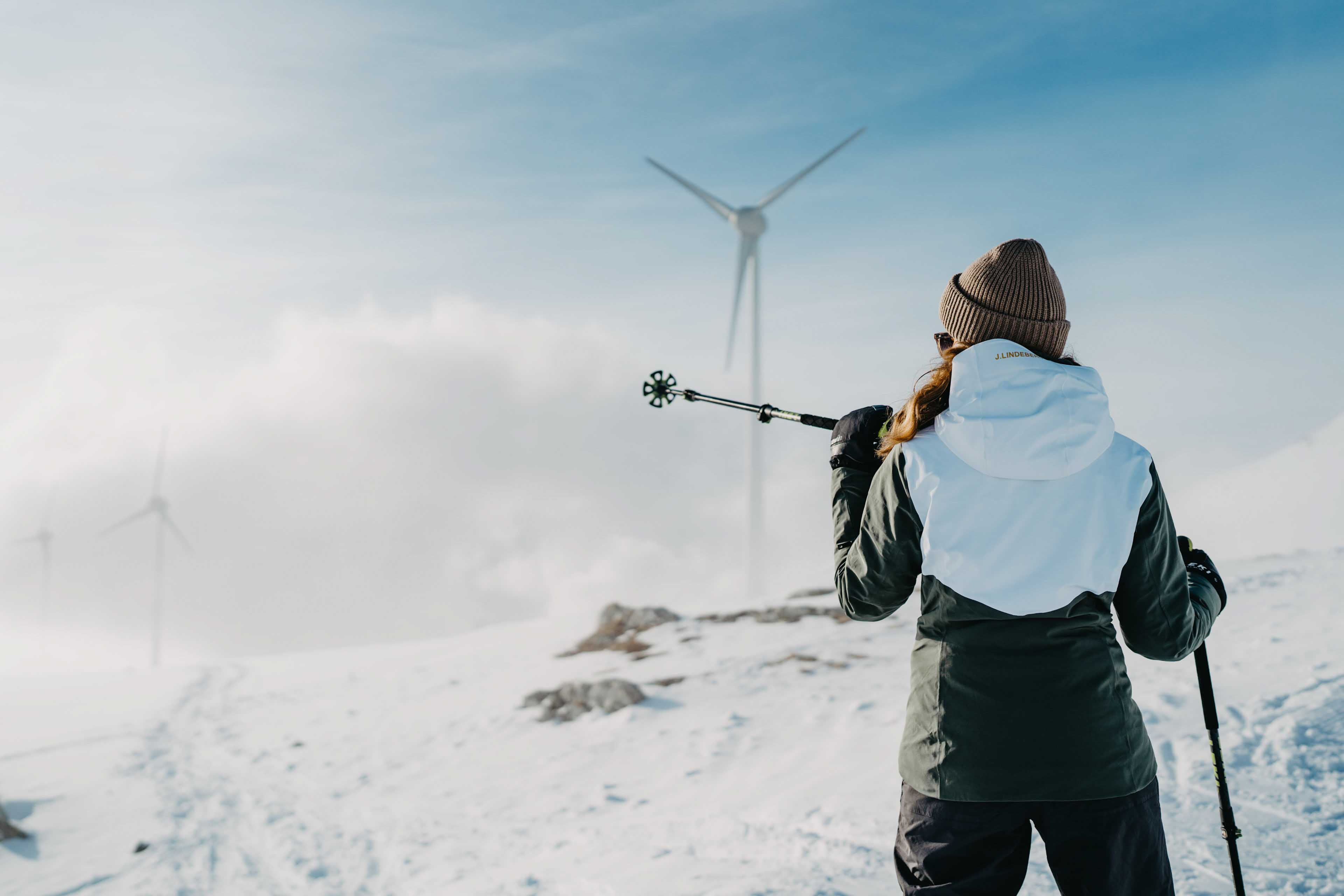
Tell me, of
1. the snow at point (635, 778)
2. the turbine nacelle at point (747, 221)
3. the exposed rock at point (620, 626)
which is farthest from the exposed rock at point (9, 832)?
the turbine nacelle at point (747, 221)

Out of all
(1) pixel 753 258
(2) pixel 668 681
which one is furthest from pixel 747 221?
(2) pixel 668 681

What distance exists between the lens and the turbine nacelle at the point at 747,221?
29.1 meters

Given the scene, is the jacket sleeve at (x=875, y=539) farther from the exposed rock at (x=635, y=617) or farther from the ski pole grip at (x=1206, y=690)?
the exposed rock at (x=635, y=617)

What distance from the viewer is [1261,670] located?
307 inches

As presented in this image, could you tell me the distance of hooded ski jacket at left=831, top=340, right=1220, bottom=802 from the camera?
192cm

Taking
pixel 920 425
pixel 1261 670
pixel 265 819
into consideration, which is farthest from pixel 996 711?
pixel 265 819

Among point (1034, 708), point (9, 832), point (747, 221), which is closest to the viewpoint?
point (1034, 708)

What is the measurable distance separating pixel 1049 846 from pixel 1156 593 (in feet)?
2.28

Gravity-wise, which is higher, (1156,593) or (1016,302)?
(1016,302)

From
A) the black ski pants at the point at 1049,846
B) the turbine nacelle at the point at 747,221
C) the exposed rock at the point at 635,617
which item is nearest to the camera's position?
the black ski pants at the point at 1049,846

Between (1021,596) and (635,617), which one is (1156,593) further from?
(635,617)

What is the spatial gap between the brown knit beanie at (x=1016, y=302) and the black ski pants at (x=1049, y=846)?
1160 millimetres

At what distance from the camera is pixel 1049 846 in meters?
2.09

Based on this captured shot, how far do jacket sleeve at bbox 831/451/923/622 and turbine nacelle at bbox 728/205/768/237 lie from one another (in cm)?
2782
